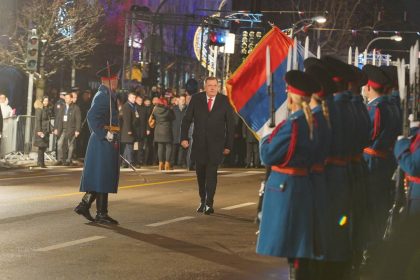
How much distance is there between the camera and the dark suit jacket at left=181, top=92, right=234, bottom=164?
50.8ft

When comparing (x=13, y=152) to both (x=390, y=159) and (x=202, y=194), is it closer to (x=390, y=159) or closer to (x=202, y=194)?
(x=202, y=194)

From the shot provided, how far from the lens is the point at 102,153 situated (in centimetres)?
1357

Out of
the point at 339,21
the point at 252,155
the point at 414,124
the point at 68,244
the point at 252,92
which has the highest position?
the point at 339,21

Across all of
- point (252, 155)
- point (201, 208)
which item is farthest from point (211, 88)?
point (252, 155)

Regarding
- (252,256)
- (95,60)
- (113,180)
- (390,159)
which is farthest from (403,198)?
(95,60)

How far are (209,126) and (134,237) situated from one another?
3624 millimetres

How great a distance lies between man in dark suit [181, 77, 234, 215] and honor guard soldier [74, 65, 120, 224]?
2.04 meters

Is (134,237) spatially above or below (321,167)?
below

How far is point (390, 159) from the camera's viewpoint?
31.6ft

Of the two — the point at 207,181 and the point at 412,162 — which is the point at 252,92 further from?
the point at 207,181

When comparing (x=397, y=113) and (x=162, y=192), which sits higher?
(x=397, y=113)

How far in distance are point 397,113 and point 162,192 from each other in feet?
32.3

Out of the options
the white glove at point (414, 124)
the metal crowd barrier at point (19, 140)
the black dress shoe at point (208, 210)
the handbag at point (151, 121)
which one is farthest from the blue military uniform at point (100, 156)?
the handbag at point (151, 121)

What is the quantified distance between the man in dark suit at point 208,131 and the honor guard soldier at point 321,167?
776 centimetres
